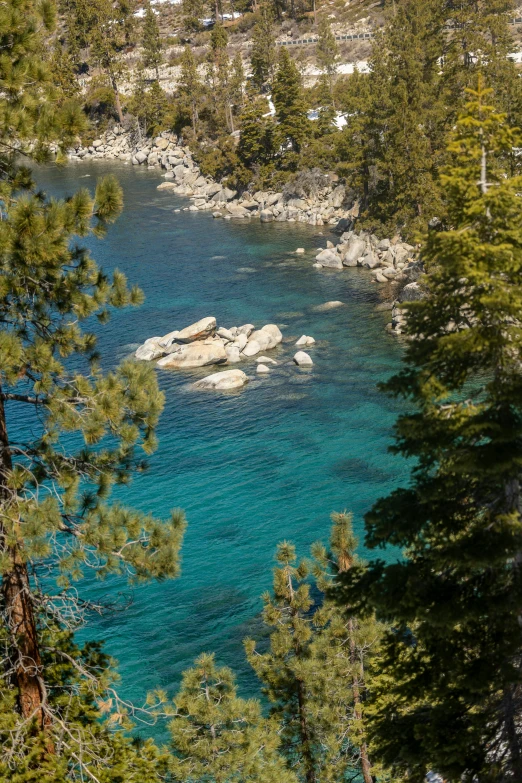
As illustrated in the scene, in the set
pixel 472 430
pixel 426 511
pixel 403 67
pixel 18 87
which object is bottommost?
pixel 426 511

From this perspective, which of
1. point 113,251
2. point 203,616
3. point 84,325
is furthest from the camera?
point 113,251

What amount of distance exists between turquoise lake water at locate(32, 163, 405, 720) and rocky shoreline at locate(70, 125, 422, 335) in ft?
6.43

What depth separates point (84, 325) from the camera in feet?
190

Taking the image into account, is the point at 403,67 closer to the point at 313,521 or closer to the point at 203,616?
the point at 313,521

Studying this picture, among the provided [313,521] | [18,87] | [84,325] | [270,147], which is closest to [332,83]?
[270,147]

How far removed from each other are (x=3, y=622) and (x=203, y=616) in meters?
17.3

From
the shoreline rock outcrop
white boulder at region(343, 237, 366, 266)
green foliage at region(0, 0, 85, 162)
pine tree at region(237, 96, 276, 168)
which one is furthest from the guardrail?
green foliage at region(0, 0, 85, 162)

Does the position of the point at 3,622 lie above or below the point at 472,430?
below

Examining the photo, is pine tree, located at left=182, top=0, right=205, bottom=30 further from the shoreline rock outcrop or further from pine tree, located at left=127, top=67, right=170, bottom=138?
the shoreline rock outcrop

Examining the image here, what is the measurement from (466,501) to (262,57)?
110 metres

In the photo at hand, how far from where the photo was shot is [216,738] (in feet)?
53.3

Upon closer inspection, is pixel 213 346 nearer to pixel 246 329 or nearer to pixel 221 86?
pixel 246 329

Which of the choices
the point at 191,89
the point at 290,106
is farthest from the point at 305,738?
the point at 191,89

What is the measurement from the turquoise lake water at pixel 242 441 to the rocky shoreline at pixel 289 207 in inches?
77.1
